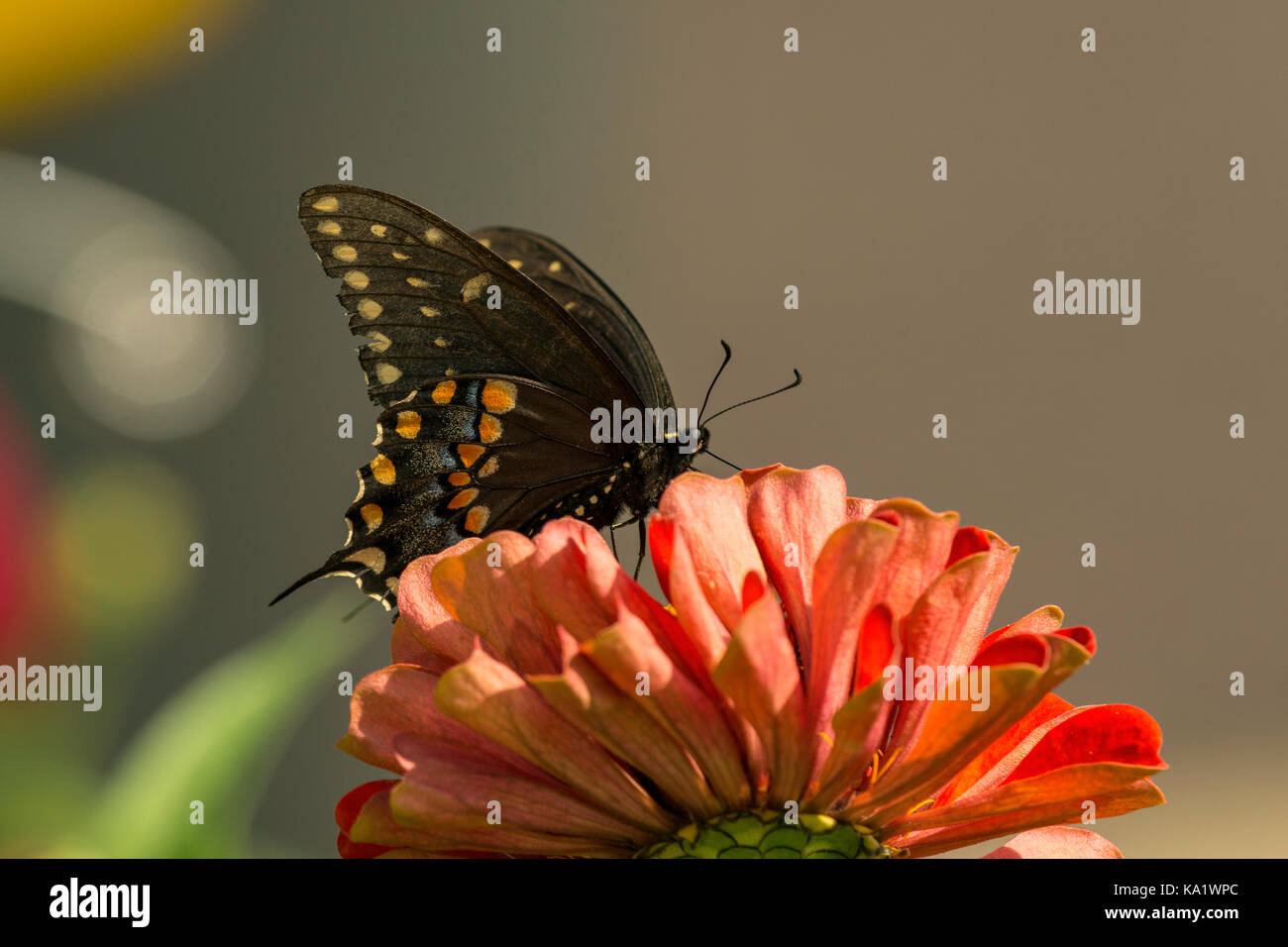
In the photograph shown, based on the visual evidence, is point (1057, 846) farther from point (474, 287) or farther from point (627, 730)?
point (474, 287)

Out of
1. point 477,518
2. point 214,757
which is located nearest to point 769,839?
point 477,518

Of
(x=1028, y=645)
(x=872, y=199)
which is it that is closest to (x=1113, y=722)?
A: (x=1028, y=645)

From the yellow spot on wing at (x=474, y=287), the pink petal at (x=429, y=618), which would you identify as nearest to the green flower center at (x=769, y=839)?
the pink petal at (x=429, y=618)

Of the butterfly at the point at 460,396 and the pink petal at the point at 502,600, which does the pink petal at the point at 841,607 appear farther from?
the butterfly at the point at 460,396

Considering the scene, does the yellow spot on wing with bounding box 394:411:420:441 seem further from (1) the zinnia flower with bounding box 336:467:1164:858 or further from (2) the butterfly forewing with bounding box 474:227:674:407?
(1) the zinnia flower with bounding box 336:467:1164:858

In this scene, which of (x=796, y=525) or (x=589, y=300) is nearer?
(x=796, y=525)
